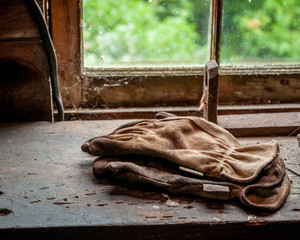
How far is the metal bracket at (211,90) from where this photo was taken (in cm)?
134

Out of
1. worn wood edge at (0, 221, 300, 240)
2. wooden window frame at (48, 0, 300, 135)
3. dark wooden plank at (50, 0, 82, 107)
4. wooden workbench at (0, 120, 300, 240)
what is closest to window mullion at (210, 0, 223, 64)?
wooden window frame at (48, 0, 300, 135)

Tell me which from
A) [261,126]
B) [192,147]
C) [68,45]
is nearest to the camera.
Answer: [192,147]

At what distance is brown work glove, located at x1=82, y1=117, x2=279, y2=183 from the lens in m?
0.95

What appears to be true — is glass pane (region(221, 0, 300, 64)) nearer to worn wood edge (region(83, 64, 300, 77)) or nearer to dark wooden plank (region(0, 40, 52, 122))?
worn wood edge (region(83, 64, 300, 77))

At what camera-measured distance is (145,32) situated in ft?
→ 5.88

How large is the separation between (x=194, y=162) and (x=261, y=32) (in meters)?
1.13

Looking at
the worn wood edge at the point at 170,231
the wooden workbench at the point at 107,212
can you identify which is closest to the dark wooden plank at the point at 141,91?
the wooden workbench at the point at 107,212

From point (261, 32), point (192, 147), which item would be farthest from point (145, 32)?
point (192, 147)

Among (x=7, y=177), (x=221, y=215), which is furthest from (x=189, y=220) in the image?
(x=7, y=177)

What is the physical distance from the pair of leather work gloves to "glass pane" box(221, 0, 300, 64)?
821 millimetres

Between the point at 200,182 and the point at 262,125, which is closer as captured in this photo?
the point at 200,182

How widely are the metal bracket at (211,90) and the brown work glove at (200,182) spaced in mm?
441

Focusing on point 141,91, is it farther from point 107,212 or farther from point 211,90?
point 107,212

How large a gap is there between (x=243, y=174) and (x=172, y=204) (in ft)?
0.67
